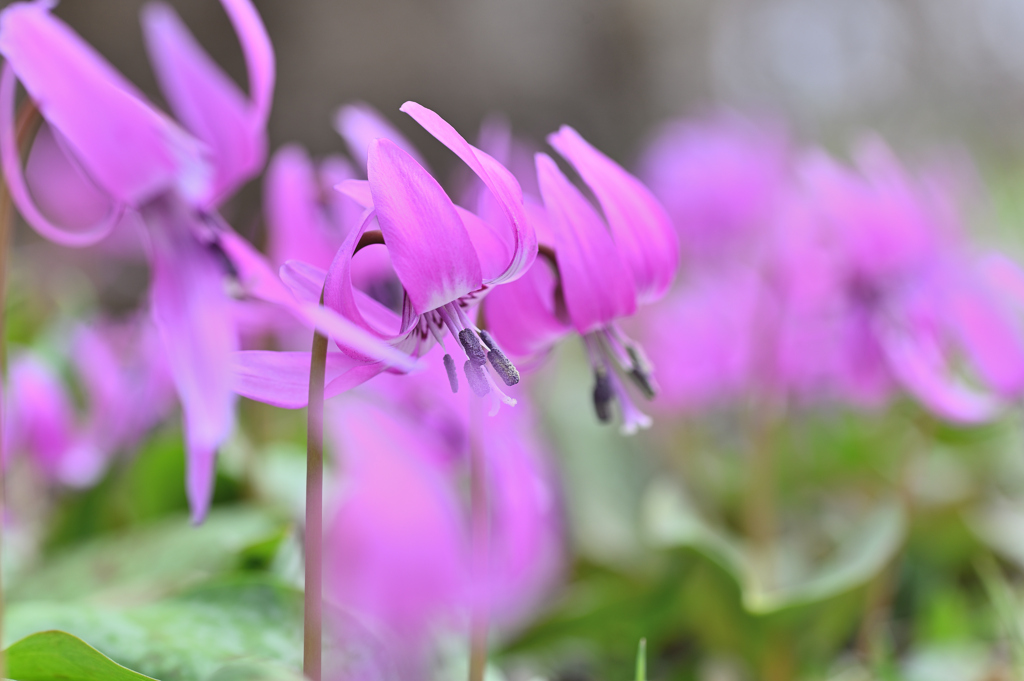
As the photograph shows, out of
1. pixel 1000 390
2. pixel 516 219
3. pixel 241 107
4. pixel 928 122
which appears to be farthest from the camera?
pixel 928 122

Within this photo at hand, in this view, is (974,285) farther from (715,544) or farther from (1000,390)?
(715,544)

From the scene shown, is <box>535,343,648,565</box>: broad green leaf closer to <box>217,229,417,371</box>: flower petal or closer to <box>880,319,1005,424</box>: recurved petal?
<box>880,319,1005,424</box>: recurved petal

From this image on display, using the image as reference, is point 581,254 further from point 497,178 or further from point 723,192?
point 723,192

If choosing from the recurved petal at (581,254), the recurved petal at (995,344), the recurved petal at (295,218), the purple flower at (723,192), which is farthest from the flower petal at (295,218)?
the purple flower at (723,192)

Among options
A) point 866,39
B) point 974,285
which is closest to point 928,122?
point 866,39

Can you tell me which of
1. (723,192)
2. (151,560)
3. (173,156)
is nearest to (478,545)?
(173,156)

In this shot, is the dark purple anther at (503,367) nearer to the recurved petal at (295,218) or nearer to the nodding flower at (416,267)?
the nodding flower at (416,267)

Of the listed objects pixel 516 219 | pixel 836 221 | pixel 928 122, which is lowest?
pixel 516 219

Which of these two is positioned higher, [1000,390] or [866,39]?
[866,39]
